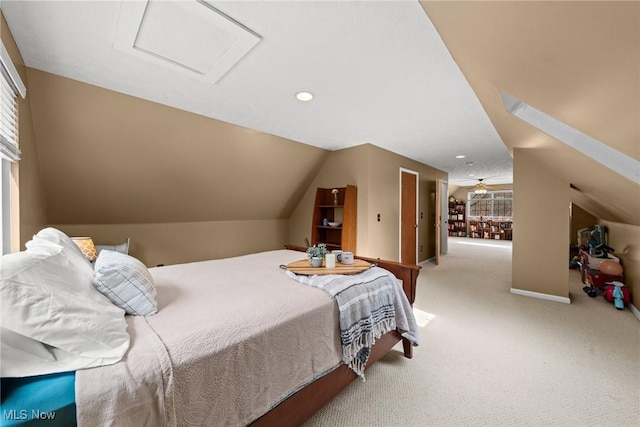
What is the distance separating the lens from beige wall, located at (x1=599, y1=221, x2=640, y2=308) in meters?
2.77

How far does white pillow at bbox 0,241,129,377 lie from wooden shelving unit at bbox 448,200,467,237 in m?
11.8

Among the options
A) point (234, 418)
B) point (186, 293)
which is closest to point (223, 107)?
point (186, 293)

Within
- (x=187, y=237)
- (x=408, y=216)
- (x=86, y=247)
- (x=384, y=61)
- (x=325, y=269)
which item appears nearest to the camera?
(x=384, y=61)

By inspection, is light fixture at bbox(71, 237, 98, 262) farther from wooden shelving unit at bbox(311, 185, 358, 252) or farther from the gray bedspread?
wooden shelving unit at bbox(311, 185, 358, 252)

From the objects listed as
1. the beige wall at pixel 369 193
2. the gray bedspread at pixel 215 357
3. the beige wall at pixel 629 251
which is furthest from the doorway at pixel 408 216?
the gray bedspread at pixel 215 357

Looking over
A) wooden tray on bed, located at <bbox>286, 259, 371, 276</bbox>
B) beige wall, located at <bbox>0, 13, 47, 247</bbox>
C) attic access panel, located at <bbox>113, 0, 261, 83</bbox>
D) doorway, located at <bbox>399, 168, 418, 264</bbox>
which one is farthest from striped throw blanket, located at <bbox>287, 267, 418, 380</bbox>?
doorway, located at <bbox>399, 168, 418, 264</bbox>

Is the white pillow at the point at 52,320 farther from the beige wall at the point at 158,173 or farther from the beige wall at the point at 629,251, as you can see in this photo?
the beige wall at the point at 629,251

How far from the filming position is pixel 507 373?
1819 mm

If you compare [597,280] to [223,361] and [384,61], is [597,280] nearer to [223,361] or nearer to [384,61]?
[384,61]

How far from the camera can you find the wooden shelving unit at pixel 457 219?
10617 millimetres

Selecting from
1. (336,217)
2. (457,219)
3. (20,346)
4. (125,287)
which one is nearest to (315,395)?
(125,287)

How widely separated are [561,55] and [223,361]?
1.87m

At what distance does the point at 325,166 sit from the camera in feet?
14.8

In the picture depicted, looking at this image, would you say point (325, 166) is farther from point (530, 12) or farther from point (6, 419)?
point (6, 419)
